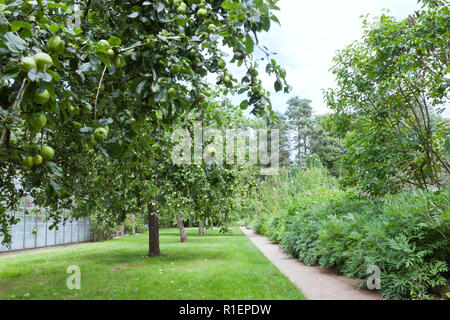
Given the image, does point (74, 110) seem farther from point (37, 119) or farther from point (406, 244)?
point (406, 244)

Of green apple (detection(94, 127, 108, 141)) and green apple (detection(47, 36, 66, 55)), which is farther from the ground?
green apple (detection(47, 36, 66, 55))

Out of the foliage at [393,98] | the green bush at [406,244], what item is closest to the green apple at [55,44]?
the green bush at [406,244]

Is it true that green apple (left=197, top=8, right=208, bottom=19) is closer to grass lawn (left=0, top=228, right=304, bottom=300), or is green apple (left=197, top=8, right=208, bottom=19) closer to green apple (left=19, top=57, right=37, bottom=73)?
green apple (left=19, top=57, right=37, bottom=73)

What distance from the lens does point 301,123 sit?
132 feet

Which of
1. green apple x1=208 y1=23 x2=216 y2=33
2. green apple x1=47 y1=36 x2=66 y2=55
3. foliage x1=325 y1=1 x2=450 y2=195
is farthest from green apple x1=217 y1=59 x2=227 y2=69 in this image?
foliage x1=325 y1=1 x2=450 y2=195

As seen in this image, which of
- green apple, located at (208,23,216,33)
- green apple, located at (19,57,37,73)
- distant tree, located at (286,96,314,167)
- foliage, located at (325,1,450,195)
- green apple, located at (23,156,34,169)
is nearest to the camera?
green apple, located at (19,57,37,73)

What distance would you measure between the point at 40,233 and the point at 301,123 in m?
32.8

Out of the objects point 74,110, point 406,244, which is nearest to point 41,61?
point 74,110

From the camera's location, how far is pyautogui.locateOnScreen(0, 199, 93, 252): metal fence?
13133 millimetres

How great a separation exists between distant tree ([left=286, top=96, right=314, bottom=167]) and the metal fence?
92.4 feet
